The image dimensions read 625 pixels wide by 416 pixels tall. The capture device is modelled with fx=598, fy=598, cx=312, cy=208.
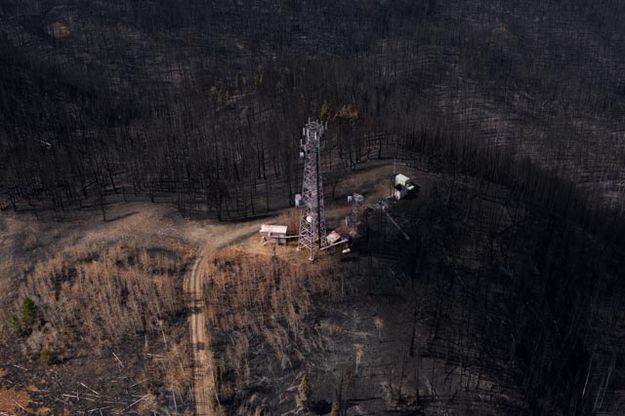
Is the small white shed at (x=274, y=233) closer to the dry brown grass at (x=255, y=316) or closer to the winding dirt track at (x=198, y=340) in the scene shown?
the dry brown grass at (x=255, y=316)

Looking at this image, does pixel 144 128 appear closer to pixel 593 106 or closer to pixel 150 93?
pixel 150 93

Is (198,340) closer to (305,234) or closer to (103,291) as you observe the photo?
(103,291)

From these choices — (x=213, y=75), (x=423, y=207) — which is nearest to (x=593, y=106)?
(x=423, y=207)

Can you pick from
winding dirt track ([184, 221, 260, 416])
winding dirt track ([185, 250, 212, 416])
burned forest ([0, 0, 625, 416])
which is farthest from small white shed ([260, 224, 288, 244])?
winding dirt track ([185, 250, 212, 416])

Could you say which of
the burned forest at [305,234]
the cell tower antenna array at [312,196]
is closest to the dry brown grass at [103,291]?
the burned forest at [305,234]

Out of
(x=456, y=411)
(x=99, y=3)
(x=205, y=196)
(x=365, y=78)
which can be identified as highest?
(x=99, y=3)

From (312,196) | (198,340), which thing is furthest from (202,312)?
(312,196)

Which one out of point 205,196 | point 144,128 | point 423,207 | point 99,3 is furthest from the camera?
point 99,3
